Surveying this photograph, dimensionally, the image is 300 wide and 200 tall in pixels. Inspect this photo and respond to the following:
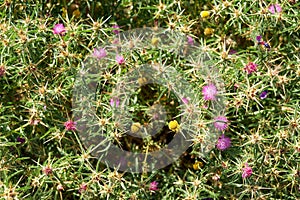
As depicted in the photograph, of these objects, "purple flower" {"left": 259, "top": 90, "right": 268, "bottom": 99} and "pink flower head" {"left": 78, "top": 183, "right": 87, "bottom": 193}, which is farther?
"purple flower" {"left": 259, "top": 90, "right": 268, "bottom": 99}

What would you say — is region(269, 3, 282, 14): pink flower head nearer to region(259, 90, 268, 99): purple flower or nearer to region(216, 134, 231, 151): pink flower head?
region(259, 90, 268, 99): purple flower

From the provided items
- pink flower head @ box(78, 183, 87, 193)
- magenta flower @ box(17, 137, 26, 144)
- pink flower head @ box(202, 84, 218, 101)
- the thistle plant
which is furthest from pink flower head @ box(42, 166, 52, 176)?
pink flower head @ box(202, 84, 218, 101)

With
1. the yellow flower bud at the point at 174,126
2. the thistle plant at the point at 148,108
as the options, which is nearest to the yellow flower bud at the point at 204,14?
the thistle plant at the point at 148,108

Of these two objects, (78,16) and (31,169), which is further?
(78,16)

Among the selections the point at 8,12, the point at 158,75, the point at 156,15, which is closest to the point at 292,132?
the point at 158,75

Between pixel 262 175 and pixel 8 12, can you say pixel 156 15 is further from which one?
pixel 262 175

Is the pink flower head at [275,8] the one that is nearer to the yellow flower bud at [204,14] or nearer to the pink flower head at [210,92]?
the yellow flower bud at [204,14]
